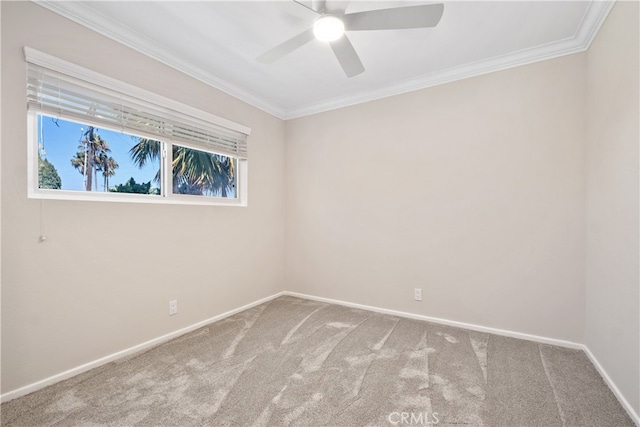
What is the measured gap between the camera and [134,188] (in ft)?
7.73

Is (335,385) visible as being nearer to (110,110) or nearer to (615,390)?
(615,390)

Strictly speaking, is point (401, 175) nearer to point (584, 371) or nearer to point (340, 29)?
point (340, 29)

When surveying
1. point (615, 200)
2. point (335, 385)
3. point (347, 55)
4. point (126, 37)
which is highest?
point (126, 37)

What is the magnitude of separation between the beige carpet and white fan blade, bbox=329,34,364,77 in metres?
2.20

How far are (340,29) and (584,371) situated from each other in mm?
2803

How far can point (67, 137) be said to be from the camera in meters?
1.99

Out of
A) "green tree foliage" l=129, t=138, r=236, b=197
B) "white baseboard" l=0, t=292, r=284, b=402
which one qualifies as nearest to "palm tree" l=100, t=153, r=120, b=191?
"green tree foliage" l=129, t=138, r=236, b=197

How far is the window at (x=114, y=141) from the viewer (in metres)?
1.81

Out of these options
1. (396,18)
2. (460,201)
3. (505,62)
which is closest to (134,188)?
(396,18)

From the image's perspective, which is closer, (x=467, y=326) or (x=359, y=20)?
(x=359, y=20)

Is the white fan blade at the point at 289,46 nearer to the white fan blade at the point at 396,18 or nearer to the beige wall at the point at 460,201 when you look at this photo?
the white fan blade at the point at 396,18

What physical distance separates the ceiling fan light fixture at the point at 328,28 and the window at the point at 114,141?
4.89ft

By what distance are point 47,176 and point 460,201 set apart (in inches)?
129

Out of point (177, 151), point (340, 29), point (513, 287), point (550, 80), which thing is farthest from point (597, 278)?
point (177, 151)
